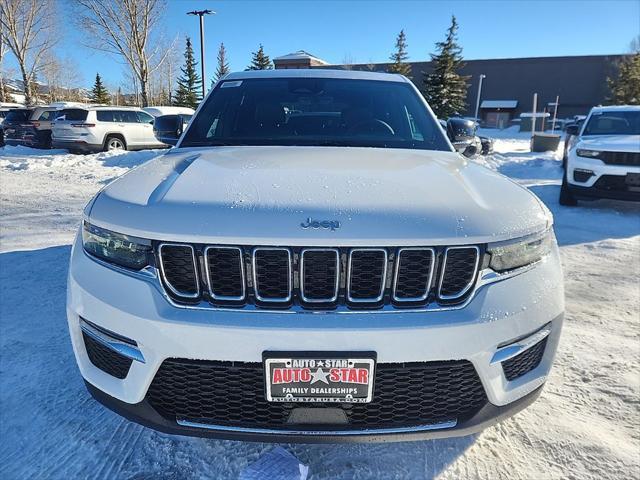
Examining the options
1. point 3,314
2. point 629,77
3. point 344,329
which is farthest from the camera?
point 629,77

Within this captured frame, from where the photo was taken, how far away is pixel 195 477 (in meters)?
1.71

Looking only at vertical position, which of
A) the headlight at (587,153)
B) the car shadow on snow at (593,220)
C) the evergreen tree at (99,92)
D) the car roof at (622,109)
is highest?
the evergreen tree at (99,92)

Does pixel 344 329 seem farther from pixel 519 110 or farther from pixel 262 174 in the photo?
pixel 519 110

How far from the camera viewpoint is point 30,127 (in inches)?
609

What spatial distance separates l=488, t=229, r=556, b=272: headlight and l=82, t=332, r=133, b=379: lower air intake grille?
4.35ft

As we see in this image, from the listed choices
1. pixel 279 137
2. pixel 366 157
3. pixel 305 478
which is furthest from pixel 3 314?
pixel 366 157

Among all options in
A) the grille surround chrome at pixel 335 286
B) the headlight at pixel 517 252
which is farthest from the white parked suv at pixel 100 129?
the headlight at pixel 517 252

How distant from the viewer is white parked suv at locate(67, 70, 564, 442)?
55.9 inches

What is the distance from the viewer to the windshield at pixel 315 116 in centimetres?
264

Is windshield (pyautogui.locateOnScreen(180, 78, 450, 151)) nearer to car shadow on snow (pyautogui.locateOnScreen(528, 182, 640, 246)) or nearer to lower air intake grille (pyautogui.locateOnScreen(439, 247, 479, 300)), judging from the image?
lower air intake grille (pyautogui.locateOnScreen(439, 247, 479, 300))

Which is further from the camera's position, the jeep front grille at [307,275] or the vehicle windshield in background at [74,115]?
the vehicle windshield in background at [74,115]

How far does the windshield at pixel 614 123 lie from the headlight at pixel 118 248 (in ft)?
26.5

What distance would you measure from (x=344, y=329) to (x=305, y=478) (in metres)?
0.74

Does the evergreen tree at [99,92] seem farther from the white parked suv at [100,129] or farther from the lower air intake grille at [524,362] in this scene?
the lower air intake grille at [524,362]
